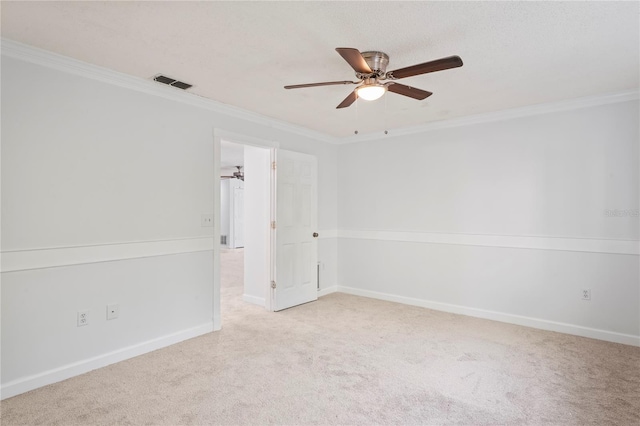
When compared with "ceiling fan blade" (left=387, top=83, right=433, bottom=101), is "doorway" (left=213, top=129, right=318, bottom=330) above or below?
below

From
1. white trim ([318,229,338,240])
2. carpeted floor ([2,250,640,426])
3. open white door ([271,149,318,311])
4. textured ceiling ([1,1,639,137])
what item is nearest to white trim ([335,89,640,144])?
textured ceiling ([1,1,639,137])

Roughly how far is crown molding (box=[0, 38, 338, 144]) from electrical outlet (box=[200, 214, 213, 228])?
1.09m

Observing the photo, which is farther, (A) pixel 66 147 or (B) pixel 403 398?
(A) pixel 66 147

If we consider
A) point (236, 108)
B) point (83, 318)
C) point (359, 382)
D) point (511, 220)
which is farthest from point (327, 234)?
point (83, 318)

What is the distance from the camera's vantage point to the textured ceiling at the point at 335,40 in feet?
6.52

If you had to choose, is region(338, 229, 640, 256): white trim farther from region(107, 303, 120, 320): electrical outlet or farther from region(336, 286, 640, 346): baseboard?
region(107, 303, 120, 320): electrical outlet

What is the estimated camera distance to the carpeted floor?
218cm

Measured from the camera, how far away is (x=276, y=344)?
3303 millimetres

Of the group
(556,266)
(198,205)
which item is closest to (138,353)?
(198,205)

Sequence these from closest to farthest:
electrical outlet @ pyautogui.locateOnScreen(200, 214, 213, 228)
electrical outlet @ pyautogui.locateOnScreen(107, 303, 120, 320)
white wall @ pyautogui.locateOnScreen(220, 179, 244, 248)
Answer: electrical outlet @ pyautogui.locateOnScreen(107, 303, 120, 320), electrical outlet @ pyautogui.locateOnScreen(200, 214, 213, 228), white wall @ pyautogui.locateOnScreen(220, 179, 244, 248)

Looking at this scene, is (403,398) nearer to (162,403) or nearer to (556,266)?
(162,403)

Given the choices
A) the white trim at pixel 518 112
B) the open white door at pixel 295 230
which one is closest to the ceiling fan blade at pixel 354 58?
the open white door at pixel 295 230

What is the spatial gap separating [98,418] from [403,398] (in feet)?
6.30

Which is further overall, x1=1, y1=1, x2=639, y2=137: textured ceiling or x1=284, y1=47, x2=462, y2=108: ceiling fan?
x1=284, y1=47, x2=462, y2=108: ceiling fan
